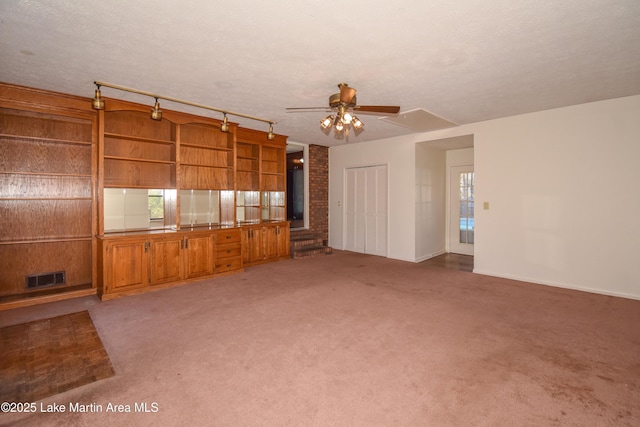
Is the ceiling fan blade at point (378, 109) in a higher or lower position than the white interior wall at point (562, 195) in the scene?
higher

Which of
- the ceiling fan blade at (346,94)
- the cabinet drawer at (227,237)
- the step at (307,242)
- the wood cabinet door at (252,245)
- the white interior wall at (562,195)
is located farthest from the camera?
the step at (307,242)

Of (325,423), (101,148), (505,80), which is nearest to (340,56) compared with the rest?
(505,80)

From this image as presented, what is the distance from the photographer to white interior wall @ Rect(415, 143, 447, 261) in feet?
20.8

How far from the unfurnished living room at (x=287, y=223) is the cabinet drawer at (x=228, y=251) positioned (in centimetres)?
6

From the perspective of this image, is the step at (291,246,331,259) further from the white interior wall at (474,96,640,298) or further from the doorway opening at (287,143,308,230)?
the white interior wall at (474,96,640,298)

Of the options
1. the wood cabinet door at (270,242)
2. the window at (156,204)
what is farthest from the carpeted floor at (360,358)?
the wood cabinet door at (270,242)

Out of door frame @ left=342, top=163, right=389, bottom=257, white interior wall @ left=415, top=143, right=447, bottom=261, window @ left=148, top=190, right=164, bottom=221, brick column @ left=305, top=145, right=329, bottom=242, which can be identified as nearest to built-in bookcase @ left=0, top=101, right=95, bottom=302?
window @ left=148, top=190, right=164, bottom=221

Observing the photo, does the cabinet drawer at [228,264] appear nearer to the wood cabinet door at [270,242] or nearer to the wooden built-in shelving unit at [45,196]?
the wood cabinet door at [270,242]

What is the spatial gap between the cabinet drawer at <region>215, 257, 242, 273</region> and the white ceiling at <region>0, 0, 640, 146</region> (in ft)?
8.39

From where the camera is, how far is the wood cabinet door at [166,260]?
432 centimetres

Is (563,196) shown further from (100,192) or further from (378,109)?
(100,192)

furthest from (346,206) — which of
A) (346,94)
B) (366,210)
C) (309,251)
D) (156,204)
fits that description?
(346,94)

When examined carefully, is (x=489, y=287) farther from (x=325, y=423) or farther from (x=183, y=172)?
(x=183, y=172)

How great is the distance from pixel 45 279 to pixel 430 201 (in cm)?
679
